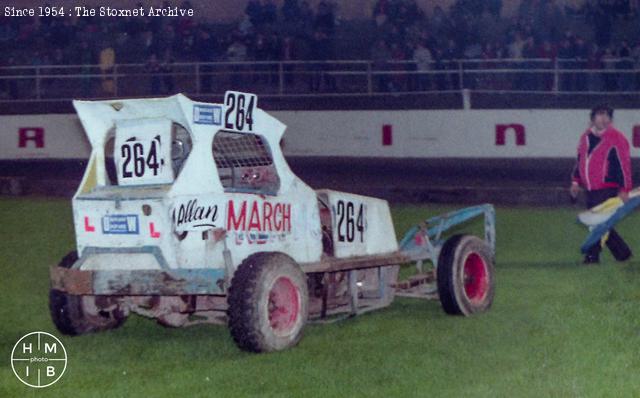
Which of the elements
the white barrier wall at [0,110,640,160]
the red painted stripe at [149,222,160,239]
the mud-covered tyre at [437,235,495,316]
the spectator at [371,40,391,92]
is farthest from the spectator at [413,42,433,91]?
the red painted stripe at [149,222,160,239]

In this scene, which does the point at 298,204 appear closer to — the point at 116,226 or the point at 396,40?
the point at 116,226

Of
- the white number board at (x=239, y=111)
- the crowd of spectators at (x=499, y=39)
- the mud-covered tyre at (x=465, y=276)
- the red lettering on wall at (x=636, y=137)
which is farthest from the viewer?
the crowd of spectators at (x=499, y=39)

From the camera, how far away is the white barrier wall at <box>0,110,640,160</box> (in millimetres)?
19812

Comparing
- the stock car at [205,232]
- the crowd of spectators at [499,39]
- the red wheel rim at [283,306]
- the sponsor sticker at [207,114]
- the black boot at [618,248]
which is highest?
the crowd of spectators at [499,39]

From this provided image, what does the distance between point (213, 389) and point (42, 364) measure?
135 cm

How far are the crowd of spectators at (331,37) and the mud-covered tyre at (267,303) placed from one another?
1439cm

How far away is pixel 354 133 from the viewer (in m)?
20.5

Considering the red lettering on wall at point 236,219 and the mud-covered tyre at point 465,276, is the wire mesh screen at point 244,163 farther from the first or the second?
the mud-covered tyre at point 465,276

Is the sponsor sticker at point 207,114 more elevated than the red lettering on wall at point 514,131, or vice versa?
the sponsor sticker at point 207,114

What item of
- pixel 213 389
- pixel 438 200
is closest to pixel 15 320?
pixel 213 389

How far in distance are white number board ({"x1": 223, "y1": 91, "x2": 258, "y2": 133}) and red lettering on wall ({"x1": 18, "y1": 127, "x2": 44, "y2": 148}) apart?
43.8 ft

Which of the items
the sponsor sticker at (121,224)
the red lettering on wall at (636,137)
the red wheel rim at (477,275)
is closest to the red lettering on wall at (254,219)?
the sponsor sticker at (121,224)

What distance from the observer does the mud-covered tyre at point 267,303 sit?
25.0ft

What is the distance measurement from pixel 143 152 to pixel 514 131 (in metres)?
12.8
